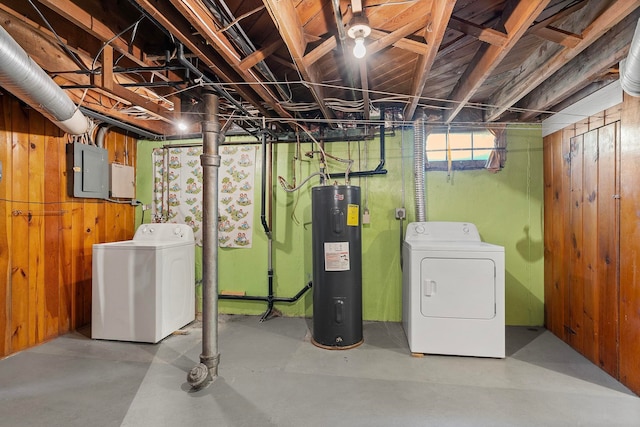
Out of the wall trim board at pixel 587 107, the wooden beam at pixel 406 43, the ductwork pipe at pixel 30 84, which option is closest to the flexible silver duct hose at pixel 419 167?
the wall trim board at pixel 587 107

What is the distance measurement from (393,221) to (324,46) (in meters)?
1.94

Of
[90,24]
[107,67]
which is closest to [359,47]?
[90,24]

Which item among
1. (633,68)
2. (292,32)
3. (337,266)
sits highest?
(292,32)

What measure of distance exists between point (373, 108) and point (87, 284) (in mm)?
3402

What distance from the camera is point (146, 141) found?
11.7ft

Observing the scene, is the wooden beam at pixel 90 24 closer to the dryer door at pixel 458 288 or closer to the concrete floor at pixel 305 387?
the concrete floor at pixel 305 387

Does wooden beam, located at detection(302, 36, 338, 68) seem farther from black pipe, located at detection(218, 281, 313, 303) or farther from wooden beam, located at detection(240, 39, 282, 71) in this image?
black pipe, located at detection(218, 281, 313, 303)

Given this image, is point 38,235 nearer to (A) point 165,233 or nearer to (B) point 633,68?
(A) point 165,233

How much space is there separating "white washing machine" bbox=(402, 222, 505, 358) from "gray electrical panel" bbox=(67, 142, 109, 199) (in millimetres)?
3115

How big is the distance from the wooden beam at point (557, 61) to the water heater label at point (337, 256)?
1739 mm

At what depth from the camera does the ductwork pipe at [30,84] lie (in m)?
1.48

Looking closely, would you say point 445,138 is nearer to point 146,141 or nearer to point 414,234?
point 414,234

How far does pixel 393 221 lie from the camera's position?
123 inches

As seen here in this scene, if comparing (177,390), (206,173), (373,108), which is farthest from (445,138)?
(177,390)
